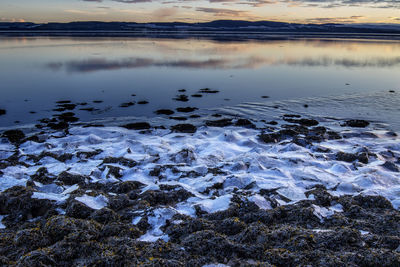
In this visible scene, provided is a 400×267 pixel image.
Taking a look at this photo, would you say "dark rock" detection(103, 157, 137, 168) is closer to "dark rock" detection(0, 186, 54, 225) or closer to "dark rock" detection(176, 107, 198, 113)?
"dark rock" detection(0, 186, 54, 225)

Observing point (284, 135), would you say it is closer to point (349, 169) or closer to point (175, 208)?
point (349, 169)

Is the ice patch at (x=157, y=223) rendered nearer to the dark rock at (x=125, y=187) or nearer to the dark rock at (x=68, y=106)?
the dark rock at (x=125, y=187)

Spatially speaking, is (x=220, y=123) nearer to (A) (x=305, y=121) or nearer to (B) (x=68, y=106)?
(A) (x=305, y=121)

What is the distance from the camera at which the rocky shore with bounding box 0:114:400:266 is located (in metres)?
4.05

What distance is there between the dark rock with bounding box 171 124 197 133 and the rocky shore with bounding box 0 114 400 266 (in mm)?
671

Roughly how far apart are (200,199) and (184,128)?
5.78 m

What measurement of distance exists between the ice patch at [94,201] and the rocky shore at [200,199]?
0.06ft

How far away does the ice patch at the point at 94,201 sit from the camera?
541 centimetres

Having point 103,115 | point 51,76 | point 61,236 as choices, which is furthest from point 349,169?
point 51,76

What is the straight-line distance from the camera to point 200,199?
5992mm

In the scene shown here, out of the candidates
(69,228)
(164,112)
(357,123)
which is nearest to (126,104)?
(164,112)

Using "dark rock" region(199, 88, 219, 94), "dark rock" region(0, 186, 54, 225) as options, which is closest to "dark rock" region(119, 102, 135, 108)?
"dark rock" region(199, 88, 219, 94)

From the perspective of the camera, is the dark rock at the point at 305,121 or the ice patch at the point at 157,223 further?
the dark rock at the point at 305,121

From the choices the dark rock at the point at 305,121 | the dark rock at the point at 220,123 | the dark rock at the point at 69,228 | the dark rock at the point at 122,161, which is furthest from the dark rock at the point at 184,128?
the dark rock at the point at 69,228
